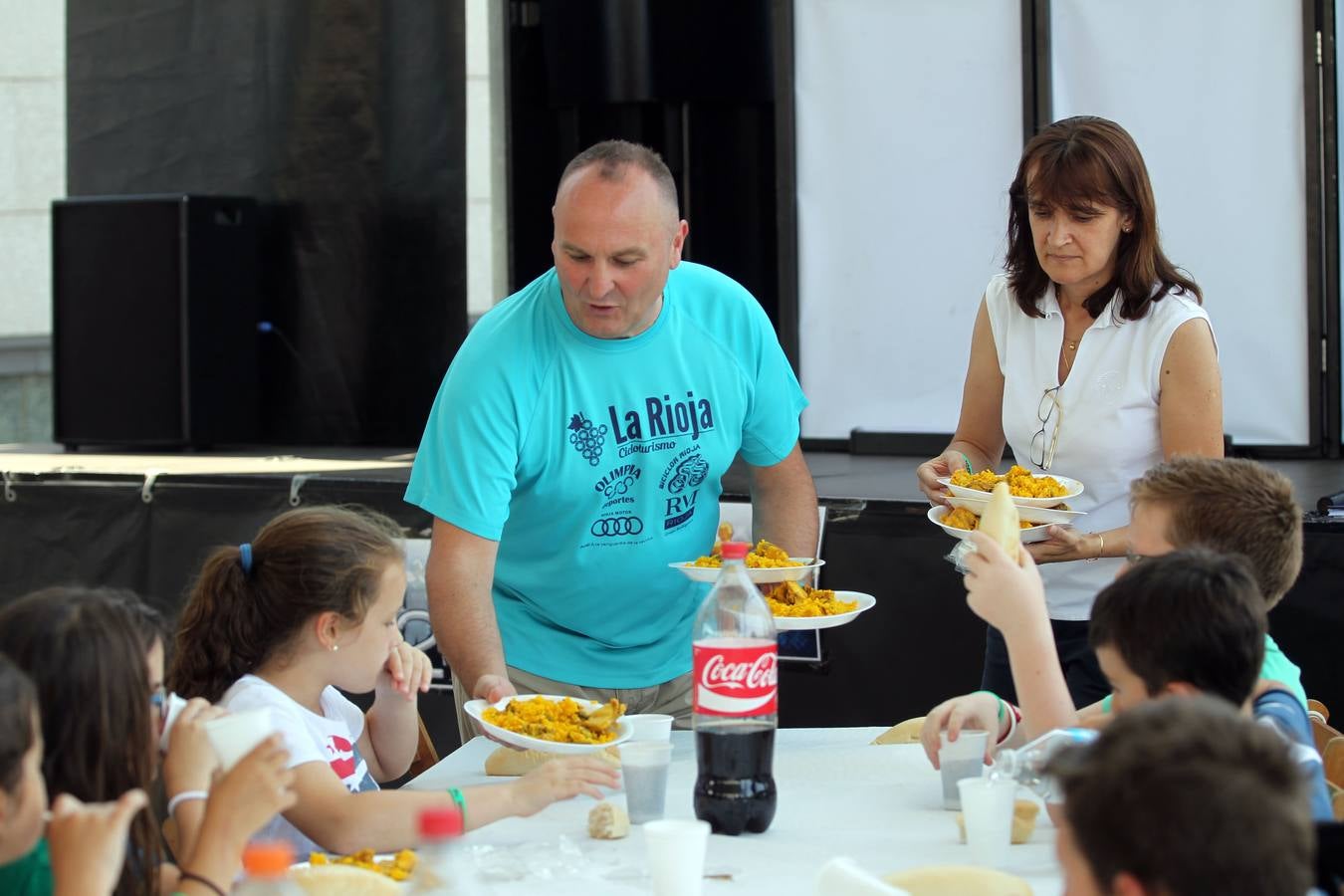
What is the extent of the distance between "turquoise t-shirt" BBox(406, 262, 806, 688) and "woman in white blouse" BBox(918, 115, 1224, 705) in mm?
421

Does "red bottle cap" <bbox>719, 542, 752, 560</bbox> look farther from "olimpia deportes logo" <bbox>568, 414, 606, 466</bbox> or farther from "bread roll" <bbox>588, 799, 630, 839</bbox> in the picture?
"olimpia deportes logo" <bbox>568, 414, 606, 466</bbox>

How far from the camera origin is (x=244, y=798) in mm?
1578

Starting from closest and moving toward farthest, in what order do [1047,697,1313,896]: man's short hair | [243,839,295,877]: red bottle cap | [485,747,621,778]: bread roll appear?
[1047,697,1313,896]: man's short hair < [243,839,295,877]: red bottle cap < [485,747,621,778]: bread roll

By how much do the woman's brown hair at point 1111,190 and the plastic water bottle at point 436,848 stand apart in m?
1.68

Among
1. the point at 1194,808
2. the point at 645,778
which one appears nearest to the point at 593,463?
the point at 645,778

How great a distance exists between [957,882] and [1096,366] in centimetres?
128

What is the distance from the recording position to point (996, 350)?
9.46 feet

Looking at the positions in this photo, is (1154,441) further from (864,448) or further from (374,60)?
(374,60)

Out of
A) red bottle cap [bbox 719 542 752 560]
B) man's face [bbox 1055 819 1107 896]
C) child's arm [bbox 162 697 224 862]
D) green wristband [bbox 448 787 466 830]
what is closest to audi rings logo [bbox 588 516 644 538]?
red bottle cap [bbox 719 542 752 560]

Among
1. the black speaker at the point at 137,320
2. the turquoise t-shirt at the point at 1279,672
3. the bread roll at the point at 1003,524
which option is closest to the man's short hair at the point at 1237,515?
the turquoise t-shirt at the point at 1279,672

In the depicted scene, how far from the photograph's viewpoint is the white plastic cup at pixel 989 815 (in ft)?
5.80

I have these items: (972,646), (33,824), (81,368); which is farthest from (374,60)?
(33,824)

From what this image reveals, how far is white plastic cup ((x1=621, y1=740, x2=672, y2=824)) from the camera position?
6.36 feet

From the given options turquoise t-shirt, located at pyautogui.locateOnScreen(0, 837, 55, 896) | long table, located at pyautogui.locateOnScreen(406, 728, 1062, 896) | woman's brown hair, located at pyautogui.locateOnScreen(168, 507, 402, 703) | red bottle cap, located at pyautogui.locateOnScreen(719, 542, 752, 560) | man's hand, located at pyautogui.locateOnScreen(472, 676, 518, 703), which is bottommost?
long table, located at pyautogui.locateOnScreen(406, 728, 1062, 896)
